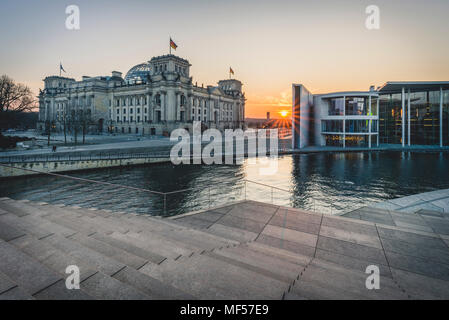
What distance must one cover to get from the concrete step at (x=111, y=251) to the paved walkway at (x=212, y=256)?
0.03 m

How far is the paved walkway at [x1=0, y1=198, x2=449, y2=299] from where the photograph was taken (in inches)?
Result: 188

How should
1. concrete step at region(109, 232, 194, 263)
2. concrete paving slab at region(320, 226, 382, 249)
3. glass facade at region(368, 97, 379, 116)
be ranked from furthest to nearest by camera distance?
glass facade at region(368, 97, 379, 116) < concrete paving slab at region(320, 226, 382, 249) < concrete step at region(109, 232, 194, 263)

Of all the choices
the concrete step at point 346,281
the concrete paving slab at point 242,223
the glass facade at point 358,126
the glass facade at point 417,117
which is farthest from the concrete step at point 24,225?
the glass facade at point 417,117

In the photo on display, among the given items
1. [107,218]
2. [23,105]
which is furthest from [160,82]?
[107,218]

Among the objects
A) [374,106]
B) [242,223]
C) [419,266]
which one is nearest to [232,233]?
[242,223]

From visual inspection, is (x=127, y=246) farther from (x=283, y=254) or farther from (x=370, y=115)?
(x=370, y=115)

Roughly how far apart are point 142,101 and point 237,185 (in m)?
88.0

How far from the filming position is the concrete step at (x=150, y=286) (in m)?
4.41

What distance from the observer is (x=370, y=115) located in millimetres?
61312

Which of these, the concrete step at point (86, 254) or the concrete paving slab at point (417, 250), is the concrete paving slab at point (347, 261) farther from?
the concrete step at point (86, 254)

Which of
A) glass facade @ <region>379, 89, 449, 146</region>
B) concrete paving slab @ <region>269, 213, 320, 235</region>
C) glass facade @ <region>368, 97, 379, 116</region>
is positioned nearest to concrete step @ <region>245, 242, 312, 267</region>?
concrete paving slab @ <region>269, 213, 320, 235</region>

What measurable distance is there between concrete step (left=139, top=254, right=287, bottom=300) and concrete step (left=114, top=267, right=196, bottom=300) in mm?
236

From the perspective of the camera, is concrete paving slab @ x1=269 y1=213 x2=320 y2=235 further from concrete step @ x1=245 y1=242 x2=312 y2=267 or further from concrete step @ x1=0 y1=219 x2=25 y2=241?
concrete step @ x1=0 y1=219 x2=25 y2=241
